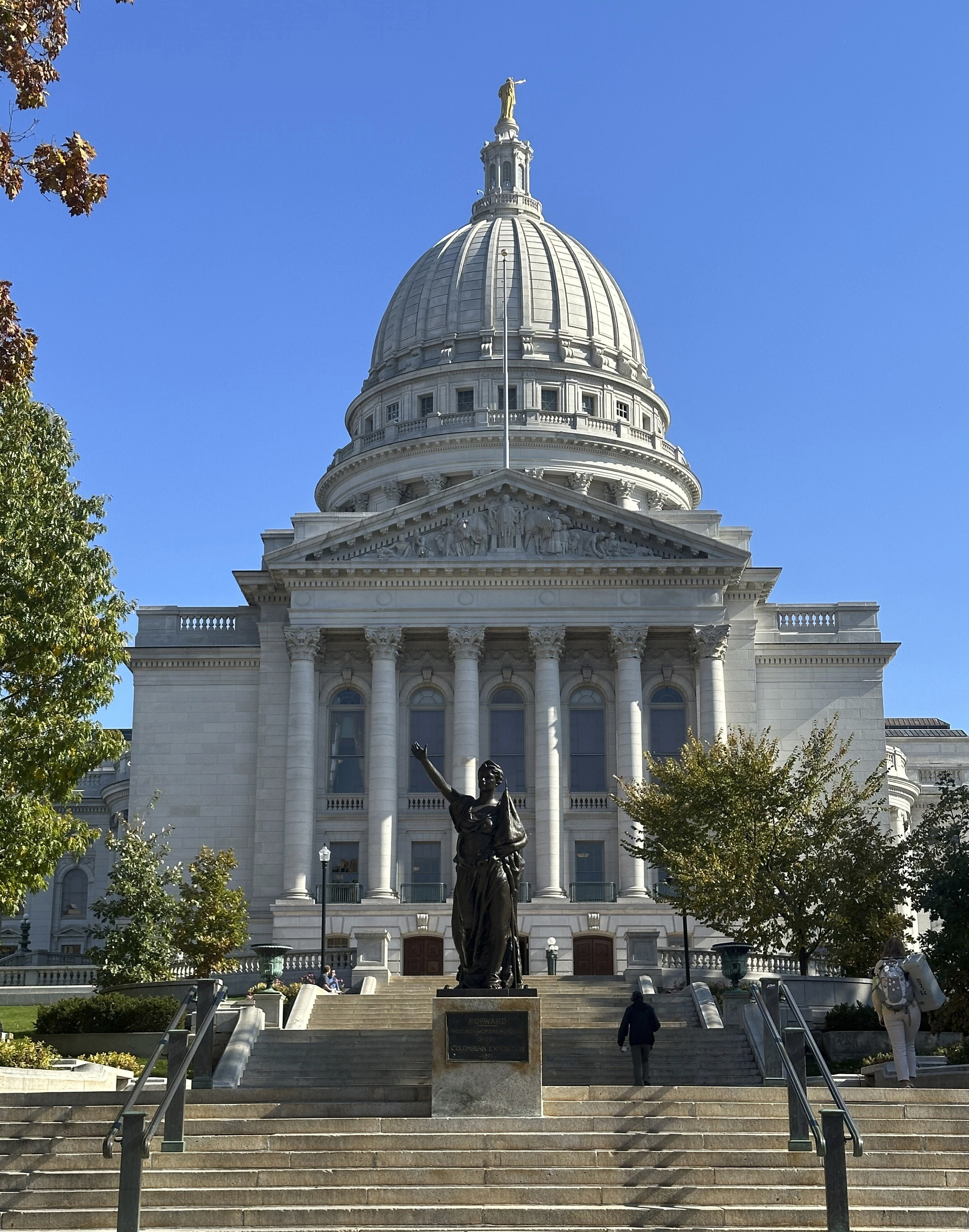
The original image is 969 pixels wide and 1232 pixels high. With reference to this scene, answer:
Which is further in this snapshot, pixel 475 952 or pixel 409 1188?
pixel 475 952

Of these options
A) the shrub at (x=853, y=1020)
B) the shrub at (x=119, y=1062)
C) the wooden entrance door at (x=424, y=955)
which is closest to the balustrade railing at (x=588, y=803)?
the wooden entrance door at (x=424, y=955)

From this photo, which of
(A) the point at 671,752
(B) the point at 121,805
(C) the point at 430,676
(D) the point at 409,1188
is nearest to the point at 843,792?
(A) the point at 671,752

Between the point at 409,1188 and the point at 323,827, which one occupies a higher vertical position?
the point at 323,827

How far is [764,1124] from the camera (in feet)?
74.4

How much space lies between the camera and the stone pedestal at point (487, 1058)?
2266cm

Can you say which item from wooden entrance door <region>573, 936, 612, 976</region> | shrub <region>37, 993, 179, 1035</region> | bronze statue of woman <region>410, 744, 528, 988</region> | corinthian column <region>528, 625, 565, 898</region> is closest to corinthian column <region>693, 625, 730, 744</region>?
corinthian column <region>528, 625, 565, 898</region>

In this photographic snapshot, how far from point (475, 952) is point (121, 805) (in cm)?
6137

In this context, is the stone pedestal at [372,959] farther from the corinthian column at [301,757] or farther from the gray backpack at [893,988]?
the gray backpack at [893,988]

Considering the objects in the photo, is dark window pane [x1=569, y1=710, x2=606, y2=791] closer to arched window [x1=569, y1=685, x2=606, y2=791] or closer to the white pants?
arched window [x1=569, y1=685, x2=606, y2=791]

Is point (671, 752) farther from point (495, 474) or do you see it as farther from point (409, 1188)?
point (409, 1188)

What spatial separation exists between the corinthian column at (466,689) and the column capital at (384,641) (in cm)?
200

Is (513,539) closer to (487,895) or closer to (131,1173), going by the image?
(487,895)

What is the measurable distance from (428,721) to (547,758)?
5572mm

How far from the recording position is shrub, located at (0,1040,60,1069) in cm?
2912
